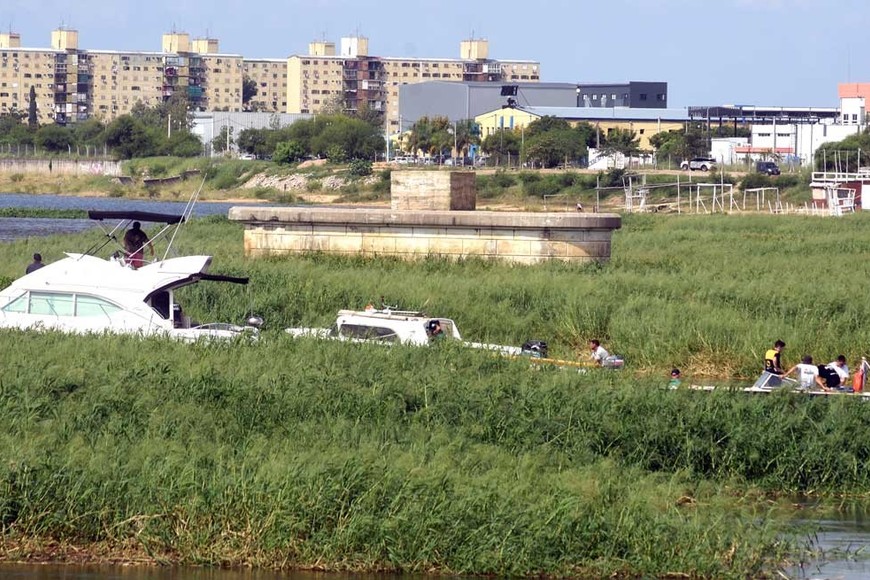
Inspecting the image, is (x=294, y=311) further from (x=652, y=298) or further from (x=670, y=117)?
(x=670, y=117)

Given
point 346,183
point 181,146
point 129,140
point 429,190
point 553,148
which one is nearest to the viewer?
point 429,190

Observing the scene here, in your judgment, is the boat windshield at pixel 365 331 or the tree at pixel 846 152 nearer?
the boat windshield at pixel 365 331

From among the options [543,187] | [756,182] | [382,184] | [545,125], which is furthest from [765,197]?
[545,125]

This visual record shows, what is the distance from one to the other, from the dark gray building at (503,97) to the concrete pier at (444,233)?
119 metres

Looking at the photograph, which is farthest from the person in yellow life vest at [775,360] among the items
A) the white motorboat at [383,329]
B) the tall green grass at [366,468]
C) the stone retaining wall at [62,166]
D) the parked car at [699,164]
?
the stone retaining wall at [62,166]

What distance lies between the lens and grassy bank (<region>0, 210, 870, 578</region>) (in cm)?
1182

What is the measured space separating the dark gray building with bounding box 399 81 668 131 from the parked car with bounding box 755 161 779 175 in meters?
49.2

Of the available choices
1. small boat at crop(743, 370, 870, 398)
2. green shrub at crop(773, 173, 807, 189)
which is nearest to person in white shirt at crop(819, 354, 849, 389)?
small boat at crop(743, 370, 870, 398)

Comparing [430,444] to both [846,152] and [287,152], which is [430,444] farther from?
[287,152]

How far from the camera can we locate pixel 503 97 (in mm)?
149250

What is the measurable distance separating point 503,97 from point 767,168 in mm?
53657

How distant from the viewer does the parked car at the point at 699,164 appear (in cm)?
10850

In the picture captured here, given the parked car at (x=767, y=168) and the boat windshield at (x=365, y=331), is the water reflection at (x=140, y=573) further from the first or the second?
the parked car at (x=767, y=168)

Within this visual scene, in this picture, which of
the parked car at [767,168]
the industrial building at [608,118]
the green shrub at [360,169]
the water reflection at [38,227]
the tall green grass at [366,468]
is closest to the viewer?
the tall green grass at [366,468]
